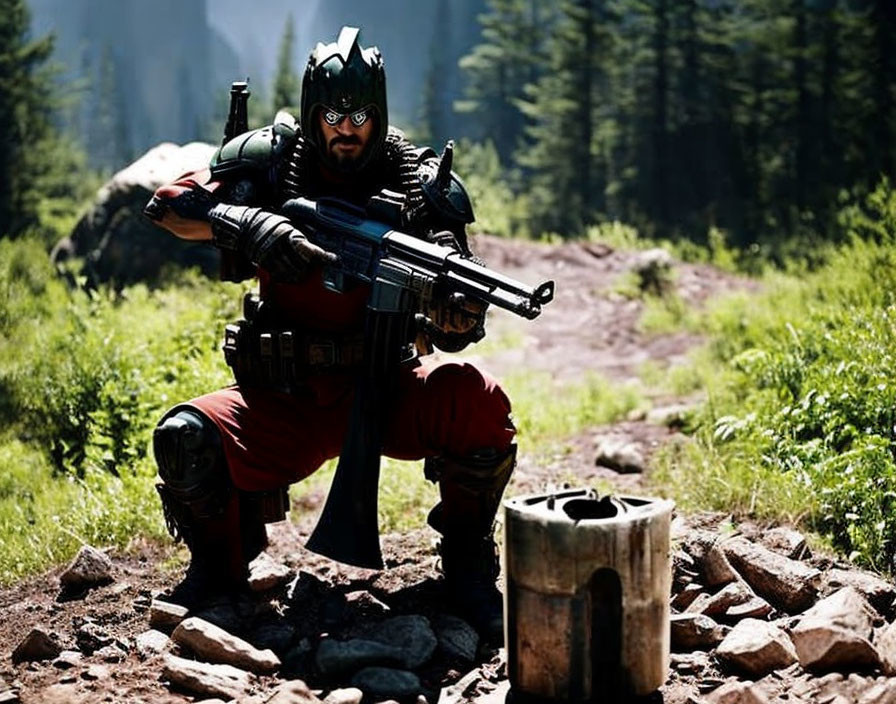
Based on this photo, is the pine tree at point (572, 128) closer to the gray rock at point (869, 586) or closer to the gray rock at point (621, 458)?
the gray rock at point (621, 458)

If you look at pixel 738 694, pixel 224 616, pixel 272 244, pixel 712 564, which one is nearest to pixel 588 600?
pixel 738 694

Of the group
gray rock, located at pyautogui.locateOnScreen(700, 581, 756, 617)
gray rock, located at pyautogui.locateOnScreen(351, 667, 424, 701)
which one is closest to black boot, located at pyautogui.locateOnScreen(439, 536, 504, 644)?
gray rock, located at pyautogui.locateOnScreen(351, 667, 424, 701)

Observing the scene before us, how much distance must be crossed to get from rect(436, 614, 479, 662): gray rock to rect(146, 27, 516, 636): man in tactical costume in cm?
6

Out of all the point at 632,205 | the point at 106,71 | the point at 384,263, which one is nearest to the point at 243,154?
the point at 384,263

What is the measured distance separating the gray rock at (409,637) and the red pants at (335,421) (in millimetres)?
560

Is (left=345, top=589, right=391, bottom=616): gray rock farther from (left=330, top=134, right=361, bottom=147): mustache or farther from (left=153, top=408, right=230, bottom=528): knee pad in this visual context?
(left=330, top=134, right=361, bottom=147): mustache

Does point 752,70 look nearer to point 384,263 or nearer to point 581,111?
point 581,111

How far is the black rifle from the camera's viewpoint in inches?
128

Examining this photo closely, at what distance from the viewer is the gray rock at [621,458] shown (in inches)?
217

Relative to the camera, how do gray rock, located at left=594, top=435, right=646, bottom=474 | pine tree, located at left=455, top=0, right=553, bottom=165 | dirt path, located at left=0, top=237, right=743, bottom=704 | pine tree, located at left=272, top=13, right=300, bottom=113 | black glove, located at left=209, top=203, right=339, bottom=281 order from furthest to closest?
1. pine tree, located at left=455, top=0, right=553, bottom=165
2. pine tree, located at left=272, top=13, right=300, bottom=113
3. gray rock, located at left=594, top=435, right=646, bottom=474
4. black glove, located at left=209, top=203, right=339, bottom=281
5. dirt path, located at left=0, top=237, right=743, bottom=704

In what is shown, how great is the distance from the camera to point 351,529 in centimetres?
337

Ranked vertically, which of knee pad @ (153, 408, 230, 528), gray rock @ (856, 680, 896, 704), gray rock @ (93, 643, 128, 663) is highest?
knee pad @ (153, 408, 230, 528)

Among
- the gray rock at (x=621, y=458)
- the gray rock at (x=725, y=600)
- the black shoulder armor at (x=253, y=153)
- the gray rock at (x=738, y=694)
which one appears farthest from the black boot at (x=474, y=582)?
the gray rock at (x=621, y=458)

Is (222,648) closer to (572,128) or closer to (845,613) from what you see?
(845,613)
